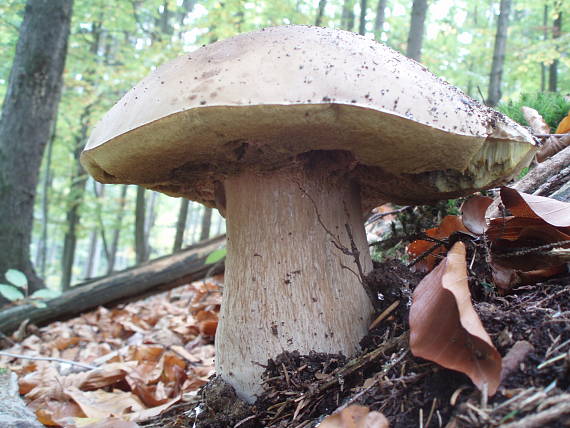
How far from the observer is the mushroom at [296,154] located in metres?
1.03

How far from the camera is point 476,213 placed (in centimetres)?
141

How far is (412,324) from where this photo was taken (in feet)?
3.02

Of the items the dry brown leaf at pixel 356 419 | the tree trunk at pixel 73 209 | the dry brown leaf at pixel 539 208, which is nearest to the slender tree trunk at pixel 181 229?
the tree trunk at pixel 73 209

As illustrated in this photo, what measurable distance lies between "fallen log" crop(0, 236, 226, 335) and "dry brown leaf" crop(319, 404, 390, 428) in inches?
118

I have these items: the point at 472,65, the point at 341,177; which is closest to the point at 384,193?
the point at 341,177

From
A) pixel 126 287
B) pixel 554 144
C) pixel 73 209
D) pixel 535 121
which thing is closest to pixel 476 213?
pixel 554 144

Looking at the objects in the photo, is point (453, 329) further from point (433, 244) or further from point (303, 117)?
point (433, 244)

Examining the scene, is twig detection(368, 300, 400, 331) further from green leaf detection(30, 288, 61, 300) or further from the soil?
green leaf detection(30, 288, 61, 300)

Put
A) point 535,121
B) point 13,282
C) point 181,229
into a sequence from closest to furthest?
point 535,121 < point 13,282 < point 181,229

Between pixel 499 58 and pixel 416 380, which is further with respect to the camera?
pixel 499 58

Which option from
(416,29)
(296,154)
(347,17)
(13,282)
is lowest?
(13,282)

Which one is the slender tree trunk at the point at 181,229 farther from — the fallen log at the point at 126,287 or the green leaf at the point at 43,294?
the green leaf at the point at 43,294

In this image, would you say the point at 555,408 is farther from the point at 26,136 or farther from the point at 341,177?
the point at 26,136

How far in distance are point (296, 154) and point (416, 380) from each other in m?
0.73
